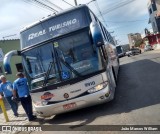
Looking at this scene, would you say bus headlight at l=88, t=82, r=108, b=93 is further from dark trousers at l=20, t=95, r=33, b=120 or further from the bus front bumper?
dark trousers at l=20, t=95, r=33, b=120

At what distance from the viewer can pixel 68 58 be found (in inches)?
342

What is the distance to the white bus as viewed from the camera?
8.55 meters

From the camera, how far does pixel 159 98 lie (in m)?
8.38

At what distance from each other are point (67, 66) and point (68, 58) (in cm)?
26

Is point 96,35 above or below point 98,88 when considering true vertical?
above

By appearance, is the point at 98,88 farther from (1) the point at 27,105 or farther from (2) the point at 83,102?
(1) the point at 27,105

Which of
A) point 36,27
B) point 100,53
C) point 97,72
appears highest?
point 36,27

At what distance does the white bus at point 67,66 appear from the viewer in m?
8.55

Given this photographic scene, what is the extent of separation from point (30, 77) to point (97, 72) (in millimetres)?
2318

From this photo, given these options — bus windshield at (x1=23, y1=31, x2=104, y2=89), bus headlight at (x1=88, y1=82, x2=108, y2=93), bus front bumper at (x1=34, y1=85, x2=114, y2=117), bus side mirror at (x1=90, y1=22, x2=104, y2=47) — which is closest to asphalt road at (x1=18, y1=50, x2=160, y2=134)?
bus front bumper at (x1=34, y1=85, x2=114, y2=117)

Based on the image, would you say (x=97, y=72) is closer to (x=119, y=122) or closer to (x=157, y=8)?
(x=119, y=122)

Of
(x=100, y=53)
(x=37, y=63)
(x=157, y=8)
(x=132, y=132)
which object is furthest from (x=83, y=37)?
(x=157, y=8)

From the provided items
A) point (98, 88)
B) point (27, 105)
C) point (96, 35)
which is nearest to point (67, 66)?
point (98, 88)

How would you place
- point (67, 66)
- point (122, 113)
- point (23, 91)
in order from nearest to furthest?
point (122, 113) < point (67, 66) < point (23, 91)
